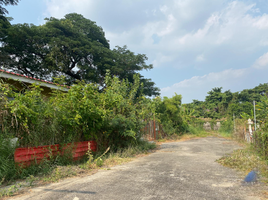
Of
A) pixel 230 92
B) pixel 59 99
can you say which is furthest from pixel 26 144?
pixel 230 92

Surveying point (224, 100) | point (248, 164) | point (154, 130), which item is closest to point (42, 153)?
point (248, 164)

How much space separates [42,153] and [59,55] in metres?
14.8

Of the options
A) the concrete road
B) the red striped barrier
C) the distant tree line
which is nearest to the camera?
the concrete road

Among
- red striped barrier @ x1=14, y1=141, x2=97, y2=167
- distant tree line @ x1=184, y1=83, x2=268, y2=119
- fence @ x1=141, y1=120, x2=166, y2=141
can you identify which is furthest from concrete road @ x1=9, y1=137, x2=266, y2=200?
distant tree line @ x1=184, y1=83, x2=268, y2=119

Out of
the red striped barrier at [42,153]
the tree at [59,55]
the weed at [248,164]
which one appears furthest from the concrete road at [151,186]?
the tree at [59,55]

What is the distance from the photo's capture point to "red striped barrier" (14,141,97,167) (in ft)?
12.9

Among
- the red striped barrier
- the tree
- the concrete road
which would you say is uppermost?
the tree

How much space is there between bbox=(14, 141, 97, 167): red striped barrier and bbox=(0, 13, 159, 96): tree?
43.8 ft

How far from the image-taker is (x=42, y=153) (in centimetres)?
438

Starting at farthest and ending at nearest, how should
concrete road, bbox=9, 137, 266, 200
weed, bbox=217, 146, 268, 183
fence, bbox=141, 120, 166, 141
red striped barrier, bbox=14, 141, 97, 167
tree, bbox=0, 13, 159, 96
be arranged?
tree, bbox=0, 13, 159, 96 < fence, bbox=141, 120, 166, 141 < weed, bbox=217, 146, 268, 183 < red striped barrier, bbox=14, 141, 97, 167 < concrete road, bbox=9, 137, 266, 200

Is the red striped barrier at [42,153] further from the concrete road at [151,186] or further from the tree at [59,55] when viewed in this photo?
the tree at [59,55]

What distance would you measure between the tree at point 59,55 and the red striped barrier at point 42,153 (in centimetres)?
1334

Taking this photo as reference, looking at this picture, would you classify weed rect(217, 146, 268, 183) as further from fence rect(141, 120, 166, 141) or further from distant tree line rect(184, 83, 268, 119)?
distant tree line rect(184, 83, 268, 119)

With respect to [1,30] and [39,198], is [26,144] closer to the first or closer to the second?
[39,198]
